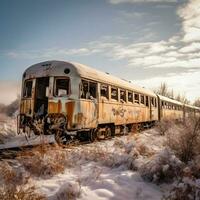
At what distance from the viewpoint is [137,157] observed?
19.5ft

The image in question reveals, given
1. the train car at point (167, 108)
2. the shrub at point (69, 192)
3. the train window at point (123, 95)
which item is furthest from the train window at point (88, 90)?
the train car at point (167, 108)

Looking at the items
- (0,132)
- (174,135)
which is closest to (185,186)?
(174,135)

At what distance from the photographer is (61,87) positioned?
9766mm

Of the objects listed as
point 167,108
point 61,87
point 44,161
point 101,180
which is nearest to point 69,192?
point 101,180

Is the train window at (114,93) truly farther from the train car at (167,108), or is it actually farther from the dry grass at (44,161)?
the train car at (167,108)

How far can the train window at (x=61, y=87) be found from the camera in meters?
9.27

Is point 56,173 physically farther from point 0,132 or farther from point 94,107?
point 0,132

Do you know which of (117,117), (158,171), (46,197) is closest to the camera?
(46,197)

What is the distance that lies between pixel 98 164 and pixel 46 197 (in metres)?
2.19

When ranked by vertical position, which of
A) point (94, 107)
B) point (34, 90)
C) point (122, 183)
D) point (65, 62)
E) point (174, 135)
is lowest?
point (122, 183)

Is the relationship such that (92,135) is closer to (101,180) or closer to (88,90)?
(88,90)

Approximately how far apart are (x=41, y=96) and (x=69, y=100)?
6.10 feet

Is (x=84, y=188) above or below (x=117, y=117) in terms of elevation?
below

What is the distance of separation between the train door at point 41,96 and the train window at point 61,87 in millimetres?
691
